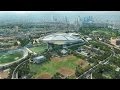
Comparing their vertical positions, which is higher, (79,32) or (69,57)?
(79,32)

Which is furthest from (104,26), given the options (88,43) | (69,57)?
(69,57)

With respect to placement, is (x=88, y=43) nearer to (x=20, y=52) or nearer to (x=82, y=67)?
(x=82, y=67)

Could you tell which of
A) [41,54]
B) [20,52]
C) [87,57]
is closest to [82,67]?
[87,57]

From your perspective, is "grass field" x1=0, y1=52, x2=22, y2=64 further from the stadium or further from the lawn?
the stadium

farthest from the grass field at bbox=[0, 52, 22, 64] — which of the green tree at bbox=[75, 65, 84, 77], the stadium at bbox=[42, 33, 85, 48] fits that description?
the green tree at bbox=[75, 65, 84, 77]

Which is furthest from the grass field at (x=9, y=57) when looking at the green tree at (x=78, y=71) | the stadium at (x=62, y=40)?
the green tree at (x=78, y=71)

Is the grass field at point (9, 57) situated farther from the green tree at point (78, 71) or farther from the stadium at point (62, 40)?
the green tree at point (78, 71)
